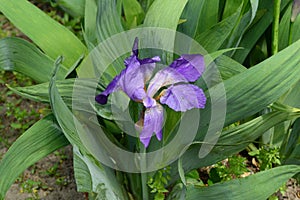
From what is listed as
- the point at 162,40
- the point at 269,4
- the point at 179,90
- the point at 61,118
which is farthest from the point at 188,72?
the point at 269,4

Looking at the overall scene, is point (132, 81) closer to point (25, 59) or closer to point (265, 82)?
point (265, 82)

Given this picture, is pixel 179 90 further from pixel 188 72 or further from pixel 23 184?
pixel 23 184

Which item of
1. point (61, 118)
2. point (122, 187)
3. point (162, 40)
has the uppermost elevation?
point (162, 40)

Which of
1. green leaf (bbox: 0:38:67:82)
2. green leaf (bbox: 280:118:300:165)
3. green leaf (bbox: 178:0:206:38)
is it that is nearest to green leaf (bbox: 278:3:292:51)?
green leaf (bbox: 280:118:300:165)

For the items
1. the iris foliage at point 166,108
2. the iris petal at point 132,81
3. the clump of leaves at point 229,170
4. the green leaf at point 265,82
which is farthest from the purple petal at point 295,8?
the iris petal at point 132,81

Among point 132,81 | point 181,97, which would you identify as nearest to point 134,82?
point 132,81
